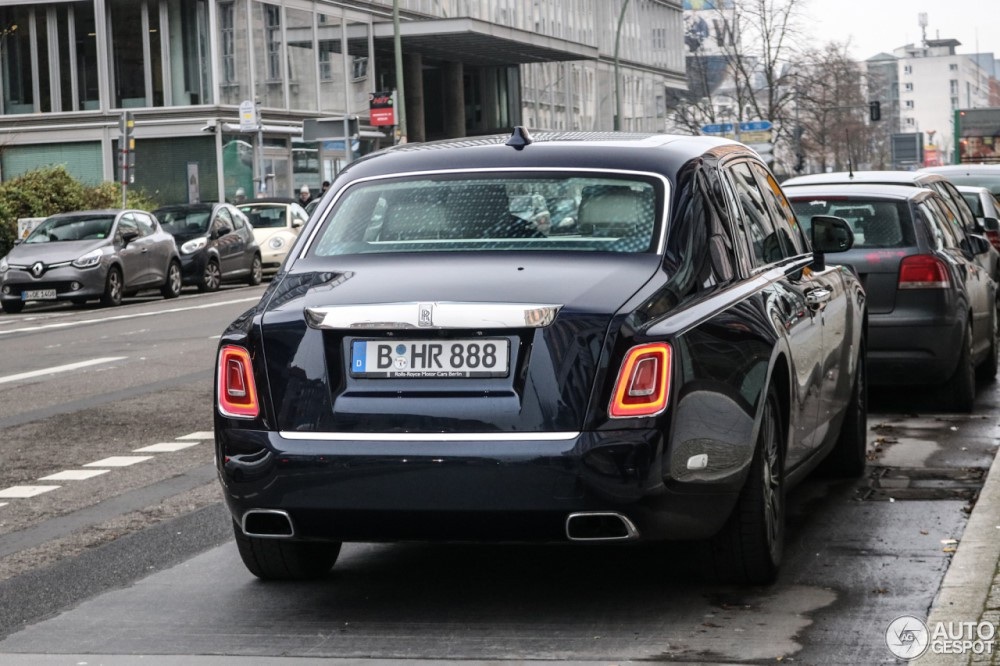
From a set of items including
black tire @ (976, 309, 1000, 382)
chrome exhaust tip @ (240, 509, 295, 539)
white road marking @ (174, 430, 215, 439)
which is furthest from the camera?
black tire @ (976, 309, 1000, 382)

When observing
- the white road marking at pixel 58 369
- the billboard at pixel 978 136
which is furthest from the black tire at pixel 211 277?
the billboard at pixel 978 136

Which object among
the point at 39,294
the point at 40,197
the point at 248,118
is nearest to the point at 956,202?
the point at 39,294

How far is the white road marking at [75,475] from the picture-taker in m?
9.29

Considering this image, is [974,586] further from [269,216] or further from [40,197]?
[269,216]

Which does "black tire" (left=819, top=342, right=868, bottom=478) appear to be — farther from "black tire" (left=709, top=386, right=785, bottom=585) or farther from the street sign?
the street sign

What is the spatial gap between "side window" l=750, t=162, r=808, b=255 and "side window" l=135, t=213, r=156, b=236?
73.9 ft

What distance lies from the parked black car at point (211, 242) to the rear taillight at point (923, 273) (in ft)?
73.6

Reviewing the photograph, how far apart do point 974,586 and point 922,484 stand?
251 centimetres

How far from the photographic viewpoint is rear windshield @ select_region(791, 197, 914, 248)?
1088 centimetres

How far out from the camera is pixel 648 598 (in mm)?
5871

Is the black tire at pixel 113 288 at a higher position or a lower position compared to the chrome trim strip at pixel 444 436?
lower

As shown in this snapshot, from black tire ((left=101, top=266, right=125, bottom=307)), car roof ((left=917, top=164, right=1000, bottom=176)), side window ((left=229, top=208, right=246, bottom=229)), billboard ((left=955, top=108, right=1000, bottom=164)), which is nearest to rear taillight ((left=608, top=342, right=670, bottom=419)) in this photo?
car roof ((left=917, top=164, right=1000, bottom=176))

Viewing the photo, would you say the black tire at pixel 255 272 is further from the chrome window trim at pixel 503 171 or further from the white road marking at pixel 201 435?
the chrome window trim at pixel 503 171

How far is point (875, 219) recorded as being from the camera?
Answer: 36.1ft
